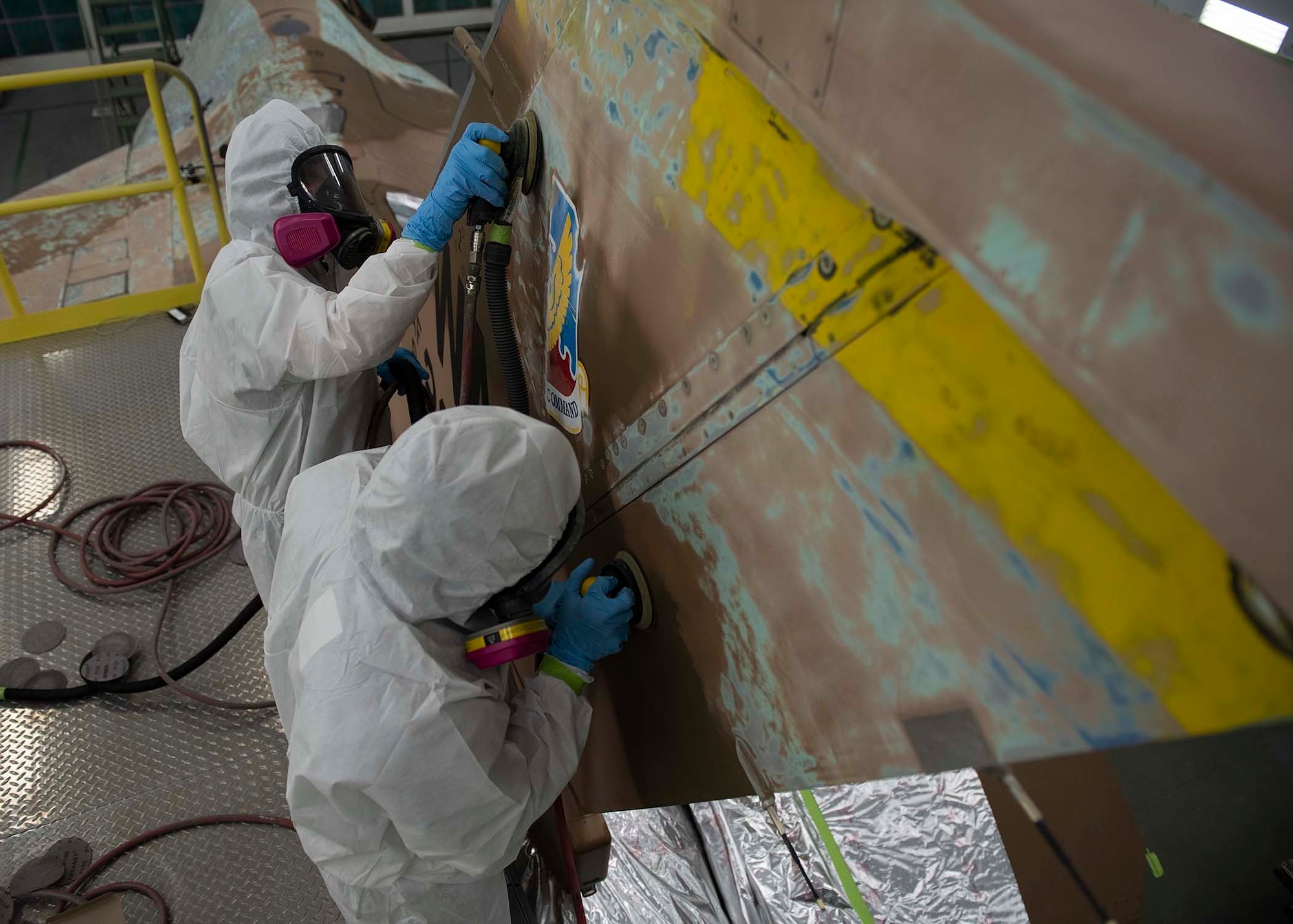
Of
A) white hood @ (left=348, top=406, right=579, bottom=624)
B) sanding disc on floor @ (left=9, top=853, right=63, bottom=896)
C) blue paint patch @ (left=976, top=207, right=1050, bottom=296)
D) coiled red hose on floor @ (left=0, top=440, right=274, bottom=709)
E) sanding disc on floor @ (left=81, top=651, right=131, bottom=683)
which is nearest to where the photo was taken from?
blue paint patch @ (left=976, top=207, right=1050, bottom=296)

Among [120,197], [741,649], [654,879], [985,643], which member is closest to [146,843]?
[654,879]

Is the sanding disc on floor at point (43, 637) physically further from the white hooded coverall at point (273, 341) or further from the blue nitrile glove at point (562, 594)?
the blue nitrile glove at point (562, 594)

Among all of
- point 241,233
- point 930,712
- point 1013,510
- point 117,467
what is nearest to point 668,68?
point 1013,510

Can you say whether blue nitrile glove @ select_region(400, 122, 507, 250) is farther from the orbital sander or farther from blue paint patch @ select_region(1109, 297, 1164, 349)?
blue paint patch @ select_region(1109, 297, 1164, 349)

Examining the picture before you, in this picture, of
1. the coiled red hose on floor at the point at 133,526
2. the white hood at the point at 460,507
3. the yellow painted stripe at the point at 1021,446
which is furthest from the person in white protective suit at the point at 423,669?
the coiled red hose on floor at the point at 133,526

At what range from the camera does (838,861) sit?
206 centimetres

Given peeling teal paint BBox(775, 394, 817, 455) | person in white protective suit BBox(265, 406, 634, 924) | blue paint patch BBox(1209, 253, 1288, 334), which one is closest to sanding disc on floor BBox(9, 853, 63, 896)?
person in white protective suit BBox(265, 406, 634, 924)

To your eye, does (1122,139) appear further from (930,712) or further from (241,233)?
(241,233)

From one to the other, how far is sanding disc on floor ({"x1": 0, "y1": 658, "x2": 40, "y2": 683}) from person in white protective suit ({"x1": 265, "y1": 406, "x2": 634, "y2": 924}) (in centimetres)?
154

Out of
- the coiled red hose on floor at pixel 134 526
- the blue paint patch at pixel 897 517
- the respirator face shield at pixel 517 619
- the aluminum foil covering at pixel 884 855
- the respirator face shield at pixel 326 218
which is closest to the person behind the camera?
the blue paint patch at pixel 897 517

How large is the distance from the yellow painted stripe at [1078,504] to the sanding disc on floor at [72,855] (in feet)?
7.42

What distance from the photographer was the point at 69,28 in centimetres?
676

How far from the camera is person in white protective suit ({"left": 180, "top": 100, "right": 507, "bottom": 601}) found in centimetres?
157

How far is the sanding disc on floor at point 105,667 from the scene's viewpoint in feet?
7.44
